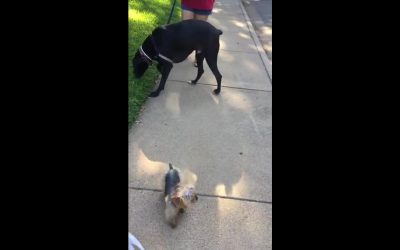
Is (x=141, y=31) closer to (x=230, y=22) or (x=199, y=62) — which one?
(x=199, y=62)

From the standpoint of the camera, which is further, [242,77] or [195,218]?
[242,77]

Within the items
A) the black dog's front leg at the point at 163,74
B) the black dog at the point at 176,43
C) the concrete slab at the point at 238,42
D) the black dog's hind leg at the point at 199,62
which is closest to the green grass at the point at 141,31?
the black dog's front leg at the point at 163,74

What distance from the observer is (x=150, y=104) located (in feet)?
13.0

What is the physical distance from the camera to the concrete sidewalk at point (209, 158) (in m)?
2.33

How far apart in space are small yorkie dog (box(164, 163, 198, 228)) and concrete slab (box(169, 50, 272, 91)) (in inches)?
85.9

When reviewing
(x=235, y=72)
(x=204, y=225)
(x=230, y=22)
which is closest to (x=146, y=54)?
(x=235, y=72)

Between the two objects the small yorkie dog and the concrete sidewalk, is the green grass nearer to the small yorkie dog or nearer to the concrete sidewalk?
the concrete sidewalk

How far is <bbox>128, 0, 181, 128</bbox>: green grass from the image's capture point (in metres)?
3.91

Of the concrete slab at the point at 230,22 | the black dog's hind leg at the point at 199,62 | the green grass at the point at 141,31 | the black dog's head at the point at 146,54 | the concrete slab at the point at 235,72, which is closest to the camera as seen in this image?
the green grass at the point at 141,31

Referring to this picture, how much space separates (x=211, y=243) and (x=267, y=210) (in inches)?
20.0

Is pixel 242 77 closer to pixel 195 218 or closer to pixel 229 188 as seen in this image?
pixel 229 188

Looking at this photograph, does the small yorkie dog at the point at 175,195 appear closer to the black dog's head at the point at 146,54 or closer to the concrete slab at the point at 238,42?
the black dog's head at the point at 146,54

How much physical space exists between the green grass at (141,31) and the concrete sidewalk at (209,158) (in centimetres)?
14
